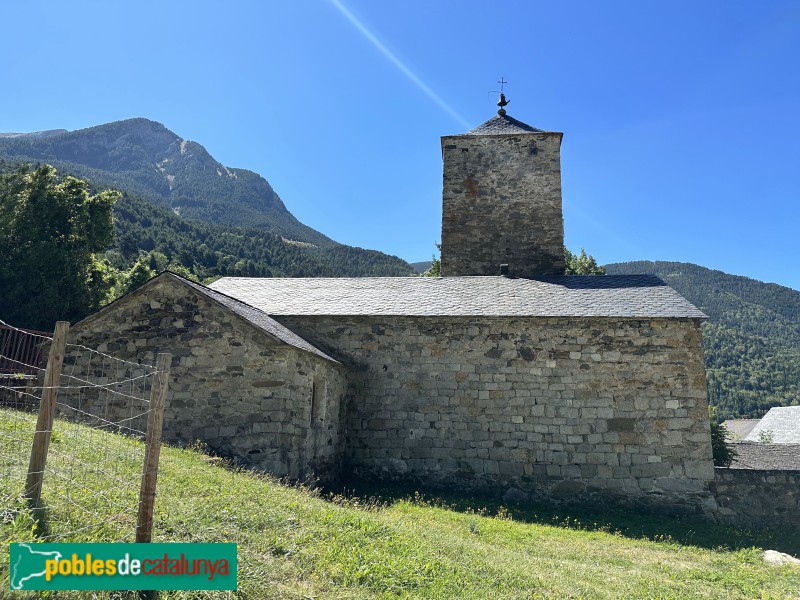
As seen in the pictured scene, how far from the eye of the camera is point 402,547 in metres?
6.14

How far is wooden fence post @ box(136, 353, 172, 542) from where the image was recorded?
420cm

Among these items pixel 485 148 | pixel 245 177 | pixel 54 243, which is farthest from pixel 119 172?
pixel 485 148

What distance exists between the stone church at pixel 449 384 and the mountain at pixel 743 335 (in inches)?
2011

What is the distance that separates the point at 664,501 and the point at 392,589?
899cm

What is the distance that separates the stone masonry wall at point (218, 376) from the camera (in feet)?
34.3

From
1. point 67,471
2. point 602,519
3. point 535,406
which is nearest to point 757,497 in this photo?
point 602,519

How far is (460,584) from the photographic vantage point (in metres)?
5.51

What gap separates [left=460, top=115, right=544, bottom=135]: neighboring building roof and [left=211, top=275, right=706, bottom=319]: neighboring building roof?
6452 mm

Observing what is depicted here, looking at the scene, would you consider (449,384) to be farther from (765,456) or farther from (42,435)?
(765,456)

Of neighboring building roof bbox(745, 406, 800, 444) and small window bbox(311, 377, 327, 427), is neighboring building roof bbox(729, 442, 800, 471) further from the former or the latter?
neighboring building roof bbox(745, 406, 800, 444)

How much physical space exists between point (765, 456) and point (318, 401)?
1326 cm

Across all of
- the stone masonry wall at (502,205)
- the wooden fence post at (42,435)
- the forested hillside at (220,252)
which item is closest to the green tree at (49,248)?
the stone masonry wall at (502,205)

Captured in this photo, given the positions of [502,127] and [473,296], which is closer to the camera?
[473,296]

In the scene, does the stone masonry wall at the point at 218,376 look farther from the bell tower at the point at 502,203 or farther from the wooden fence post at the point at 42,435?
the bell tower at the point at 502,203
